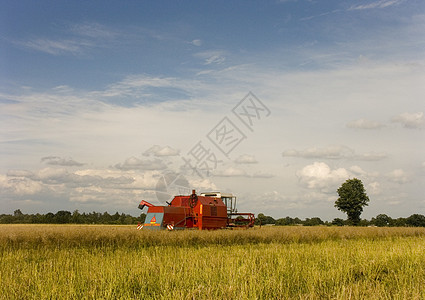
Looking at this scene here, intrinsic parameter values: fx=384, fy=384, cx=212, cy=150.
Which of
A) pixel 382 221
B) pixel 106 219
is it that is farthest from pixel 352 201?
pixel 106 219

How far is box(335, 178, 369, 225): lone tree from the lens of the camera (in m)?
65.5

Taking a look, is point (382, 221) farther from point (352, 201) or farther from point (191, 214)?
point (191, 214)

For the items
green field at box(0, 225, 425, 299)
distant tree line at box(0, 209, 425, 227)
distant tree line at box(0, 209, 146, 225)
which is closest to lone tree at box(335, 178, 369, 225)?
distant tree line at box(0, 209, 425, 227)

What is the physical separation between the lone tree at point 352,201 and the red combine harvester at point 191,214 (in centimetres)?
4683

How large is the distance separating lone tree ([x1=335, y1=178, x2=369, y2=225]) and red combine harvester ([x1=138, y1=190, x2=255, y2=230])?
4683 cm

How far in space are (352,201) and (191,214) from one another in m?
50.6

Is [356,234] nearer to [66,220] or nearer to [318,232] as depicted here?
[318,232]

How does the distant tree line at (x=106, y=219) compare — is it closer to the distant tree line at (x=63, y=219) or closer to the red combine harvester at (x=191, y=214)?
the distant tree line at (x=63, y=219)

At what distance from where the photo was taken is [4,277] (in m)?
8.11

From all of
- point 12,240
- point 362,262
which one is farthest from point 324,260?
point 12,240

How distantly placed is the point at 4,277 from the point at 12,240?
6550 mm

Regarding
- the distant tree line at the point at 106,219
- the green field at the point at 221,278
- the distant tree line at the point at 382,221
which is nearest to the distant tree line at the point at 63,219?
the distant tree line at the point at 106,219

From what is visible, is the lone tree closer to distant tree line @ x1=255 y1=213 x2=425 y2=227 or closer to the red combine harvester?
distant tree line @ x1=255 y1=213 x2=425 y2=227

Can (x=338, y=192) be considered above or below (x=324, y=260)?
above
